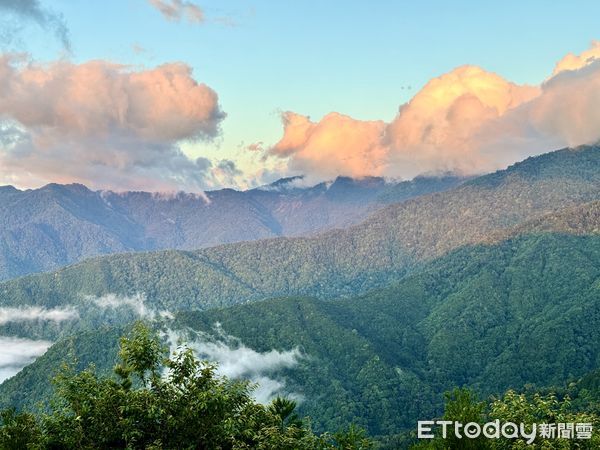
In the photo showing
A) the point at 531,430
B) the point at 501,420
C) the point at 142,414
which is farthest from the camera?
the point at 501,420

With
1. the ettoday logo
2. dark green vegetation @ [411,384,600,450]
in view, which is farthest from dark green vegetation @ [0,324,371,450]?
the ettoday logo

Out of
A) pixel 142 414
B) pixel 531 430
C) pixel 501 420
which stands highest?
pixel 142 414

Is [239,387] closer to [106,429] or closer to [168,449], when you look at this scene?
[168,449]

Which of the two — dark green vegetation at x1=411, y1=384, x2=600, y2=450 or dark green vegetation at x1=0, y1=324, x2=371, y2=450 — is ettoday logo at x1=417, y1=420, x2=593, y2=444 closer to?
dark green vegetation at x1=411, y1=384, x2=600, y2=450

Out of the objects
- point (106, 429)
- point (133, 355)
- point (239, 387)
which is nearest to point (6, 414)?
point (106, 429)

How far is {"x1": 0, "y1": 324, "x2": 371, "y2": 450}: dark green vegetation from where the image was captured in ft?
107

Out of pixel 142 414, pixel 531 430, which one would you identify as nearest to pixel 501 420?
pixel 531 430

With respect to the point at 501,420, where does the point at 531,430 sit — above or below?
below

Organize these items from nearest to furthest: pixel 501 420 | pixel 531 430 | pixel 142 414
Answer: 1. pixel 142 414
2. pixel 531 430
3. pixel 501 420

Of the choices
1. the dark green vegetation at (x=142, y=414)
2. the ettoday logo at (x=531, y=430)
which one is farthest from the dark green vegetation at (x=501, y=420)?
the dark green vegetation at (x=142, y=414)

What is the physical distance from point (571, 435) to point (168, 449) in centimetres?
3389

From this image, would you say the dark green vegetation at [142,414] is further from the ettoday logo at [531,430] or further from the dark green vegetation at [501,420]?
the ettoday logo at [531,430]

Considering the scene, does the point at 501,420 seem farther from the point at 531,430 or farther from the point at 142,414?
the point at 142,414

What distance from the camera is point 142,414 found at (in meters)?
33.2
